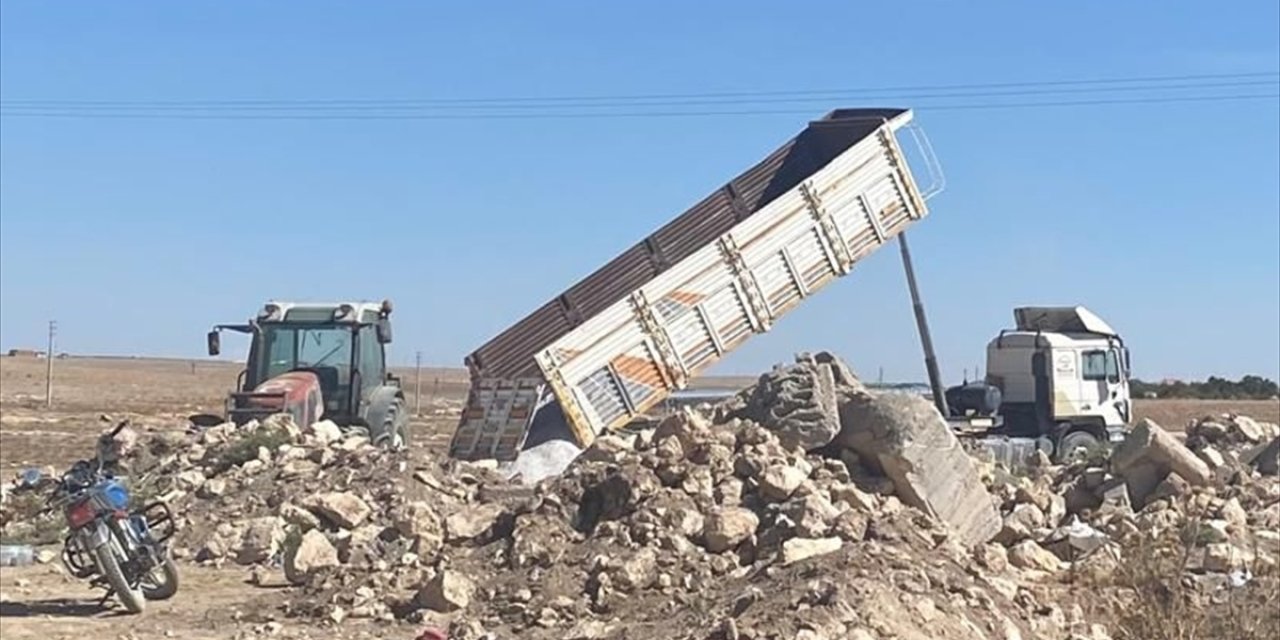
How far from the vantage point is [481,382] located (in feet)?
64.4

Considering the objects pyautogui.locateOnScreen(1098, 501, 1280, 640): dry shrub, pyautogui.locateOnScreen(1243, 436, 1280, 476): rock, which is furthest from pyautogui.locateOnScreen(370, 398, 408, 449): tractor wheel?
pyautogui.locateOnScreen(1098, 501, 1280, 640): dry shrub

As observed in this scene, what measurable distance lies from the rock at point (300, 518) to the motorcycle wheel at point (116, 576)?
2.56 meters

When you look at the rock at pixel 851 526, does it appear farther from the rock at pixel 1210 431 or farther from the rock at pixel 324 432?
the rock at pixel 1210 431

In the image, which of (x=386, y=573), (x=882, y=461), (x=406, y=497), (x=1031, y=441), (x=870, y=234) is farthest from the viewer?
(x=1031, y=441)

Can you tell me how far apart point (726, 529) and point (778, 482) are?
84 cm

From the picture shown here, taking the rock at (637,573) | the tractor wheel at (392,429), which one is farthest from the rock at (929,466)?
the tractor wheel at (392,429)

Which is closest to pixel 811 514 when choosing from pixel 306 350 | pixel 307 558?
pixel 307 558

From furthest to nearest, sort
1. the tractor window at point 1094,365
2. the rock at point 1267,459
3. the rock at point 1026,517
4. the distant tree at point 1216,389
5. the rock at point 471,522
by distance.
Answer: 1. the distant tree at point 1216,389
2. the tractor window at point 1094,365
3. the rock at point 1267,459
4. the rock at point 1026,517
5. the rock at point 471,522

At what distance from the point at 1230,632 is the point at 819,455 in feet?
17.3

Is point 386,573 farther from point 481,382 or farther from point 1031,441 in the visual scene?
point 1031,441

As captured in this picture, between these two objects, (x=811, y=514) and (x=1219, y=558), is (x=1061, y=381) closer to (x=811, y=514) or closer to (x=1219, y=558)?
(x=1219, y=558)

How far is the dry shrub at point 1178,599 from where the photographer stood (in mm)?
8383

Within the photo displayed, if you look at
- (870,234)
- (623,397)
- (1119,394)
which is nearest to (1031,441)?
(1119,394)

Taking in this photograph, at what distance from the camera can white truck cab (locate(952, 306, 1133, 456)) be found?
24656mm
